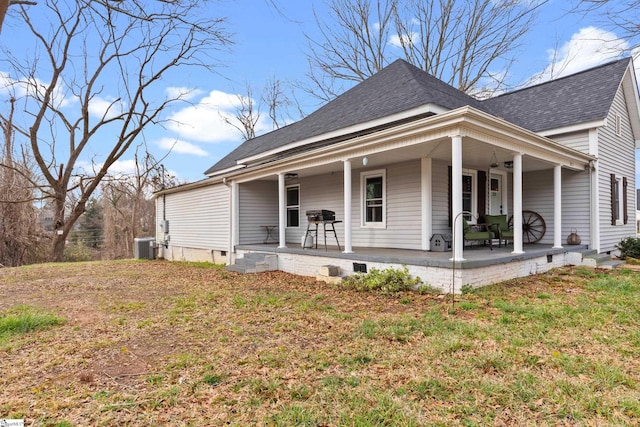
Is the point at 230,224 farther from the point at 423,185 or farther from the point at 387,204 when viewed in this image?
the point at 423,185

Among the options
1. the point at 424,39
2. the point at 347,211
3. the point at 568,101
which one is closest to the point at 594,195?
the point at 568,101

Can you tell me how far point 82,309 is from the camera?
17.6ft

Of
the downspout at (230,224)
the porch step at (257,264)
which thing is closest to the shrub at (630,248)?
the porch step at (257,264)

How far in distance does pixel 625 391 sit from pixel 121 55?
20245 millimetres

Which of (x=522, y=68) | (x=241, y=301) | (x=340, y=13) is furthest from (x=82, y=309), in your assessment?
(x=522, y=68)

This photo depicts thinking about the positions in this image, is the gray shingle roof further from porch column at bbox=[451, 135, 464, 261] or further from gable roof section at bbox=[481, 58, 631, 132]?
porch column at bbox=[451, 135, 464, 261]

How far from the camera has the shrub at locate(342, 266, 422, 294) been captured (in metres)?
6.00

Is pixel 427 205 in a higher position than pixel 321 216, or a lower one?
higher

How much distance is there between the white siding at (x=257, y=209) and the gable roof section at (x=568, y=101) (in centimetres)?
685

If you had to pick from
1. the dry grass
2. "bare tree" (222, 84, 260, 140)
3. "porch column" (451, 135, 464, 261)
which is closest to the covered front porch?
"porch column" (451, 135, 464, 261)

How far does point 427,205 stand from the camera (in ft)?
25.0

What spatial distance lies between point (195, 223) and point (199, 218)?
43 centimetres

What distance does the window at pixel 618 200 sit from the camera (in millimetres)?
9789

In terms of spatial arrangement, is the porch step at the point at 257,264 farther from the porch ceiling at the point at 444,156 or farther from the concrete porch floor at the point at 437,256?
the porch ceiling at the point at 444,156
